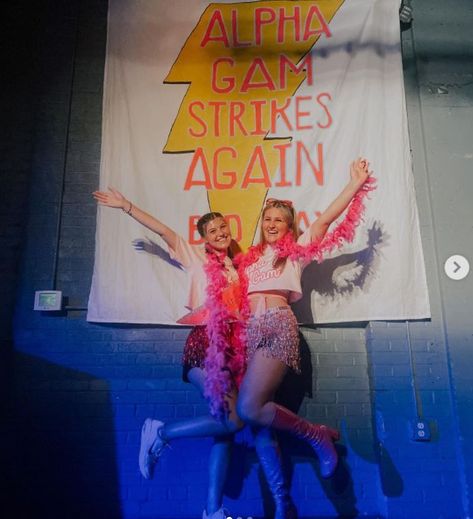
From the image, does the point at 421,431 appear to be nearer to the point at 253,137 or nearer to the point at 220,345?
the point at 220,345

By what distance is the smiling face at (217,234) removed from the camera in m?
3.10

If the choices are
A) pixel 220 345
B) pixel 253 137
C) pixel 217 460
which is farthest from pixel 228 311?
pixel 253 137

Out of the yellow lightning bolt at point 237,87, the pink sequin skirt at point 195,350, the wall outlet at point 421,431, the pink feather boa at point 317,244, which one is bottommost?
the wall outlet at point 421,431

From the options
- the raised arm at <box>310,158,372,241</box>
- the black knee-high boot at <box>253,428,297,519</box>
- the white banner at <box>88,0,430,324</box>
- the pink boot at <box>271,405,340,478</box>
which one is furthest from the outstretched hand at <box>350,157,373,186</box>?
the black knee-high boot at <box>253,428,297,519</box>

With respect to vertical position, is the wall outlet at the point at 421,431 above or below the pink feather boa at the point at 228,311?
below

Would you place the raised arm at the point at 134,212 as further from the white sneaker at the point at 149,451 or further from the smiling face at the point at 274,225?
the white sneaker at the point at 149,451

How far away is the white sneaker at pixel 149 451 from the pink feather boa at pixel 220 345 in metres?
0.44

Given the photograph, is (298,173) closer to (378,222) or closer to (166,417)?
(378,222)

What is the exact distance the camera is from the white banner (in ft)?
10.6

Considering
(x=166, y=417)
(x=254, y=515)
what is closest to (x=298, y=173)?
(x=166, y=417)

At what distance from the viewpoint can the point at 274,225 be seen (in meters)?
3.04

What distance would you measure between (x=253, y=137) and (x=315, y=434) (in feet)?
6.93

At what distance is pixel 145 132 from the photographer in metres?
3.52

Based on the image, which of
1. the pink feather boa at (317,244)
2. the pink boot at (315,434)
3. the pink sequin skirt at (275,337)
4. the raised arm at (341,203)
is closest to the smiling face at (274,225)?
the pink feather boa at (317,244)
